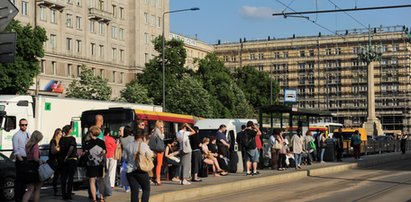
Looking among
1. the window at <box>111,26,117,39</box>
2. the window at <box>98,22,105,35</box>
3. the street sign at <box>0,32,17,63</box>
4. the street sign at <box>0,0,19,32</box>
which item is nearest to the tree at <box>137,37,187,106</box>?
the window at <box>98,22,105,35</box>

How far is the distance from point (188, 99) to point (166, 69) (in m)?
4.31

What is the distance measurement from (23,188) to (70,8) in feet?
225

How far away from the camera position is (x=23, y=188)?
12609mm

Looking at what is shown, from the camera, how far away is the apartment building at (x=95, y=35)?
73.8m

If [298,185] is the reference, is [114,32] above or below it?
above

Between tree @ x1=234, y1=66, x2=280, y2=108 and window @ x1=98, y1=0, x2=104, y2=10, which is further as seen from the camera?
tree @ x1=234, y1=66, x2=280, y2=108

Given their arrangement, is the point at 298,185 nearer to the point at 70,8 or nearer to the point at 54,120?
the point at 54,120

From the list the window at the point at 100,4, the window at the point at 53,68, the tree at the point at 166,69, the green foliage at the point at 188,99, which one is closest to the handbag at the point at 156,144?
the tree at the point at 166,69

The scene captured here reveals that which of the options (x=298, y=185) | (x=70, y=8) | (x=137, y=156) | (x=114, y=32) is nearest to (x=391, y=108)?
(x=114, y=32)

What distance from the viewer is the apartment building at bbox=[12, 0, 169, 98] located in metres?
73.8

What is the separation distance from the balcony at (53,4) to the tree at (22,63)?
2052 centimetres

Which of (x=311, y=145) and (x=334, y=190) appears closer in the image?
(x=334, y=190)

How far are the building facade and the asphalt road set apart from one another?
113 m

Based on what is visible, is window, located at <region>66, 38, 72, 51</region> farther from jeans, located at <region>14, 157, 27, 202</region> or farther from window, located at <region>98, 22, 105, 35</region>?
jeans, located at <region>14, 157, 27, 202</region>
